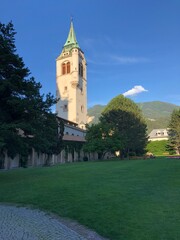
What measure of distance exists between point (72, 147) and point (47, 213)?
39.6 m

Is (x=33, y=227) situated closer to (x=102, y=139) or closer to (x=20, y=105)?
(x=20, y=105)

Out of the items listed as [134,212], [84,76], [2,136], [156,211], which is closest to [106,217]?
[134,212]

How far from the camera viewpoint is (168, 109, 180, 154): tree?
61.2 meters

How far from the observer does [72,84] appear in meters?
70.1

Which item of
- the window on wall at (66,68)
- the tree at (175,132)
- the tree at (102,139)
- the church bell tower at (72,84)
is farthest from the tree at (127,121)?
the window on wall at (66,68)

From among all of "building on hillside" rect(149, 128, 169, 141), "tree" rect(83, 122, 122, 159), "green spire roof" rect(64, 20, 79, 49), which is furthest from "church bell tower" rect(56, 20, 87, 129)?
"building on hillside" rect(149, 128, 169, 141)

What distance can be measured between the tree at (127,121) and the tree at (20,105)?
28.6m

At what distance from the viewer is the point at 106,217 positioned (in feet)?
23.8

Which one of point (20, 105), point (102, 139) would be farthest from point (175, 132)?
point (20, 105)

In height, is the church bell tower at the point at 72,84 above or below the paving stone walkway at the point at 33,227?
above

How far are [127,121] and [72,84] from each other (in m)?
26.3

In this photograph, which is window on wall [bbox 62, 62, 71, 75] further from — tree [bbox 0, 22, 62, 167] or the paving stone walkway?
the paving stone walkway

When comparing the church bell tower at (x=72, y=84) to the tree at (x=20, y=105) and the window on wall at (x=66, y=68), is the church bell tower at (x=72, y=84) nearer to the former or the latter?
the window on wall at (x=66, y=68)

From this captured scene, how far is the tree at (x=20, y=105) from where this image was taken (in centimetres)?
1562
